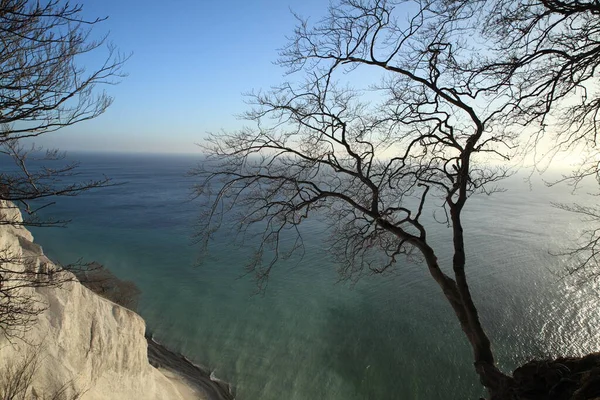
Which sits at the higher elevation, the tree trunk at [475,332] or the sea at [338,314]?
the tree trunk at [475,332]

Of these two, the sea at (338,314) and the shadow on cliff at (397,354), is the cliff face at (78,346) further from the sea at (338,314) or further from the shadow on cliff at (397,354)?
the shadow on cliff at (397,354)

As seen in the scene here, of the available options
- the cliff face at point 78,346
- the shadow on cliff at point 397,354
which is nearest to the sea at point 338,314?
the shadow on cliff at point 397,354

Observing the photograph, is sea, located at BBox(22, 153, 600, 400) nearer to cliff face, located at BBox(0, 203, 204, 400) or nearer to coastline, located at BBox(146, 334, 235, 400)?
coastline, located at BBox(146, 334, 235, 400)

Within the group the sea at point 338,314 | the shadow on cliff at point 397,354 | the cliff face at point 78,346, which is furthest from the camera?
the sea at point 338,314

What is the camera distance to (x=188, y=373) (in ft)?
39.6

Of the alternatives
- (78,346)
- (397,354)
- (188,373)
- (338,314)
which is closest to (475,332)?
(78,346)

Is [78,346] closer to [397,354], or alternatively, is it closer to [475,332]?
[475,332]

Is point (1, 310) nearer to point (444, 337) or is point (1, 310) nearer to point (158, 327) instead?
point (158, 327)

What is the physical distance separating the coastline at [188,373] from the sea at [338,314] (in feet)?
1.29

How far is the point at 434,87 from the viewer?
5.62 metres

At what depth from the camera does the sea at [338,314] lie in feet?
41.5

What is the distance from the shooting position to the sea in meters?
12.6

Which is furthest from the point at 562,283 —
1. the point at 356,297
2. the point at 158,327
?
the point at 158,327

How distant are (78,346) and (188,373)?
5802 millimetres
